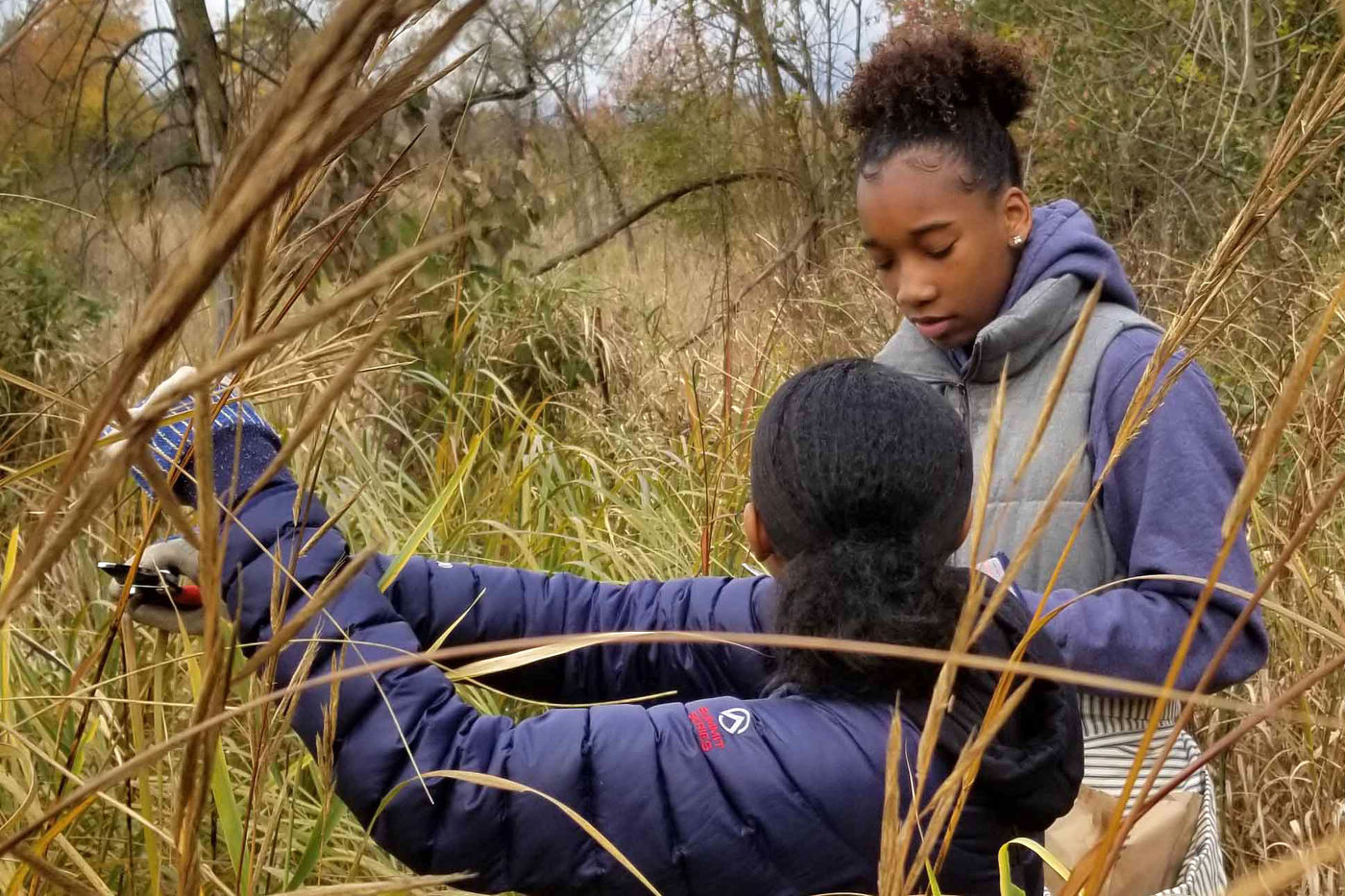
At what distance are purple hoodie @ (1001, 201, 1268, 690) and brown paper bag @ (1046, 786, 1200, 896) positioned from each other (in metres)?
0.16

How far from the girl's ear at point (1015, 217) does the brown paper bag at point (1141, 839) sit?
0.86 meters

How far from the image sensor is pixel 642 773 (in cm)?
114

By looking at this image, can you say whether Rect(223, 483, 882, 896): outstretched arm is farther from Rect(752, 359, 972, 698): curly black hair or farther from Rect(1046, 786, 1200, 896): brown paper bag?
Rect(1046, 786, 1200, 896): brown paper bag

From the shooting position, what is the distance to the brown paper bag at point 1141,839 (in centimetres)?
146

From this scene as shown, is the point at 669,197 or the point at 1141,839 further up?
the point at 669,197

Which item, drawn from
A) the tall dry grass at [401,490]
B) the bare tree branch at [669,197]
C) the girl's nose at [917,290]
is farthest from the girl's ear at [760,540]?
the bare tree branch at [669,197]

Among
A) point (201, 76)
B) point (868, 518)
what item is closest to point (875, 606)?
point (868, 518)

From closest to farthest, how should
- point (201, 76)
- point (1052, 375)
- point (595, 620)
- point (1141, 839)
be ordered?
point (1141, 839)
point (595, 620)
point (1052, 375)
point (201, 76)

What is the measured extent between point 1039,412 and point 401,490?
4.75ft

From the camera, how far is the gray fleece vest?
5.43ft

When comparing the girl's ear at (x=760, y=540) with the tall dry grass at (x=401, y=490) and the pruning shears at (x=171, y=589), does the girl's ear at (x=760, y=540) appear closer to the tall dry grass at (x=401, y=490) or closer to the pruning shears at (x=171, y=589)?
the tall dry grass at (x=401, y=490)

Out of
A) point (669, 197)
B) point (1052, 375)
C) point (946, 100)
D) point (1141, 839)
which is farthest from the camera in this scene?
point (669, 197)

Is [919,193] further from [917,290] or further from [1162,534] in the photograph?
[1162,534]

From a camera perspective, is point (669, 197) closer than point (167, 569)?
No
